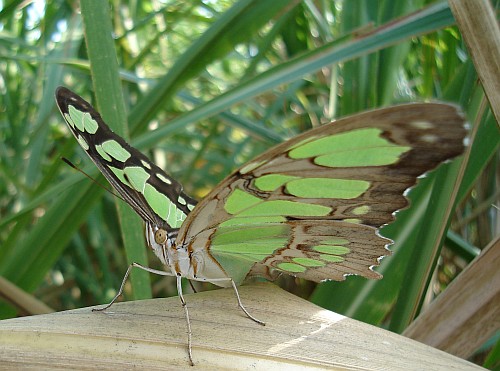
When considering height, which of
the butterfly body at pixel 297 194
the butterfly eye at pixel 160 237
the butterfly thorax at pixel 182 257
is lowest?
the butterfly thorax at pixel 182 257

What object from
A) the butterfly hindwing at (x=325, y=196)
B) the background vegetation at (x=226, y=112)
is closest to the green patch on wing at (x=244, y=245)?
the butterfly hindwing at (x=325, y=196)

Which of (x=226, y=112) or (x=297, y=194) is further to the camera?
(x=226, y=112)

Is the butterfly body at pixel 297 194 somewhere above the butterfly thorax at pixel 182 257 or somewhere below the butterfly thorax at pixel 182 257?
above

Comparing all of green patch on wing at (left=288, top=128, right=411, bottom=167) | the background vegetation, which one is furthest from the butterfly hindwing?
the background vegetation

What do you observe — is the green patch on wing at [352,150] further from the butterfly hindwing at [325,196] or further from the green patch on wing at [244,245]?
the green patch on wing at [244,245]

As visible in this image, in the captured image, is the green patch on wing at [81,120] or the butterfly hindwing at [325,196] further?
the green patch on wing at [81,120]

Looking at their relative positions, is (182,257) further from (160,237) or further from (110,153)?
(110,153)

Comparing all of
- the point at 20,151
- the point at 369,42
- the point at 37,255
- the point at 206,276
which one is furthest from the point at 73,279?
the point at 369,42

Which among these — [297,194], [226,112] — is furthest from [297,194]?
[226,112]
